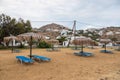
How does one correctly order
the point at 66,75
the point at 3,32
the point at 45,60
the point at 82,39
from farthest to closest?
the point at 3,32
the point at 82,39
the point at 45,60
the point at 66,75

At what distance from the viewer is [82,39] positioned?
64.0 ft

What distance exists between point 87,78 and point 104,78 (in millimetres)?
932

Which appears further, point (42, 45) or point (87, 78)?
point (42, 45)

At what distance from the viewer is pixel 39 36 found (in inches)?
559

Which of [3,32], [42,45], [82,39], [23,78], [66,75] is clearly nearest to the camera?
[23,78]

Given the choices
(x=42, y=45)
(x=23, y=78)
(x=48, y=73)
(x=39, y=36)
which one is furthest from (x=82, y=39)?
(x=42, y=45)

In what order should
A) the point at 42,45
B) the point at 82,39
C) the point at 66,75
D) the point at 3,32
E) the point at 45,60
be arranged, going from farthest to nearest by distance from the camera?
the point at 42,45
the point at 3,32
the point at 82,39
the point at 45,60
the point at 66,75

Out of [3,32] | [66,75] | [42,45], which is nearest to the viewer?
[66,75]

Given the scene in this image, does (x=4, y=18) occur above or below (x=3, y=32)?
above

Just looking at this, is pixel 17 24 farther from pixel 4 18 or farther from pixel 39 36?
pixel 39 36

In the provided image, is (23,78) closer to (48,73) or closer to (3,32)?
(48,73)

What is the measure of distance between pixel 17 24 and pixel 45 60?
72.7 feet

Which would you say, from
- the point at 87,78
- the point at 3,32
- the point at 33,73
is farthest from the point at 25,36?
the point at 3,32

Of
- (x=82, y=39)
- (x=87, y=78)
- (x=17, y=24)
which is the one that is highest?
(x=17, y=24)
